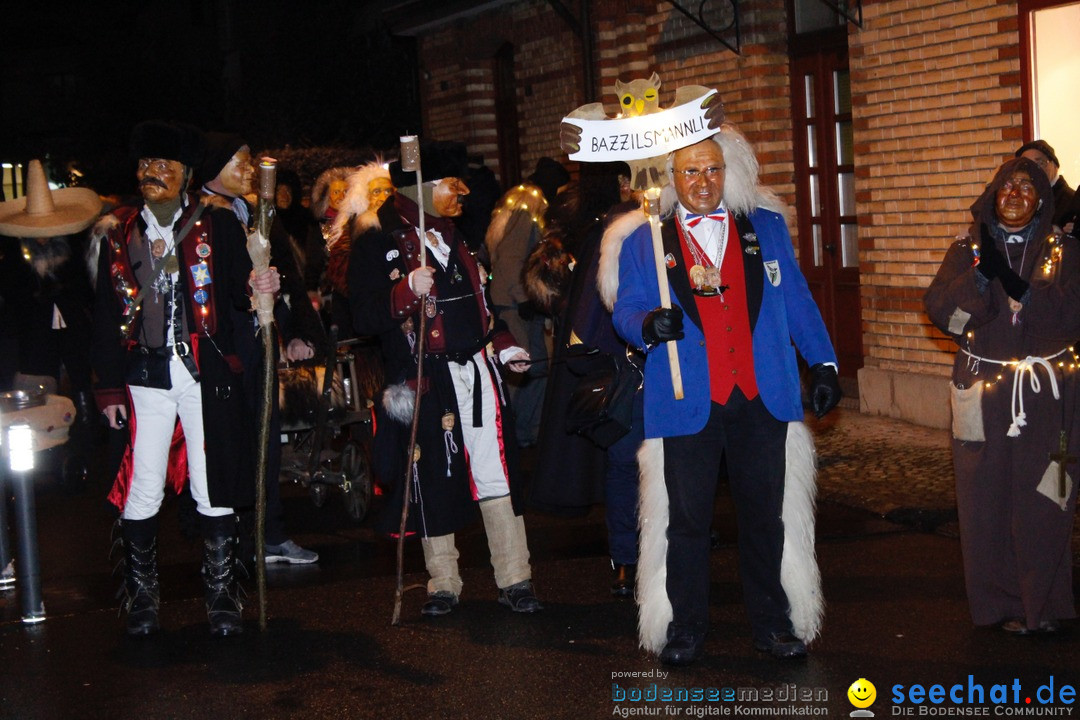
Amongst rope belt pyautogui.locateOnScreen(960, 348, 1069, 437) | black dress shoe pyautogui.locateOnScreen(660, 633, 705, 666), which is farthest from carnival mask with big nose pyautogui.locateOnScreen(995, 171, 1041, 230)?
black dress shoe pyautogui.locateOnScreen(660, 633, 705, 666)

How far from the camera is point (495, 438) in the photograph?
6.59 metres

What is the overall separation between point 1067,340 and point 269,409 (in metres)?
3.49

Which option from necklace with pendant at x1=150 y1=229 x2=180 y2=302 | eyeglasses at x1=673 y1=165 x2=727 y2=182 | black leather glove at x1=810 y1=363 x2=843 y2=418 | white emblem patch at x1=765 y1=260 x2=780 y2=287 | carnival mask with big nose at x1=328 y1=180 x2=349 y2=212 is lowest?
black leather glove at x1=810 y1=363 x2=843 y2=418

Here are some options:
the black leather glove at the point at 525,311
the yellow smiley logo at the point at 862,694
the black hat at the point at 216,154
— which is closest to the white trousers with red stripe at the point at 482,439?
the black hat at the point at 216,154

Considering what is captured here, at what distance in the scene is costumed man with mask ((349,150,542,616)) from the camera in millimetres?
6539

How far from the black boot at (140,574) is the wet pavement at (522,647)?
10cm

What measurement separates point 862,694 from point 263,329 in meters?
3.11

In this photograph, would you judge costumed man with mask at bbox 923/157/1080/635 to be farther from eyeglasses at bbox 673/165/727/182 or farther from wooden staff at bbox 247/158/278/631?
wooden staff at bbox 247/158/278/631

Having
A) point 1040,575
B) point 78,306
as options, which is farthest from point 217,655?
point 78,306

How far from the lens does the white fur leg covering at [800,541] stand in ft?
18.4

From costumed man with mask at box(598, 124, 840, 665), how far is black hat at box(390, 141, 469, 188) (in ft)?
4.22

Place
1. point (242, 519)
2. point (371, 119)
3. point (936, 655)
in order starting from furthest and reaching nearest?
point (371, 119) < point (242, 519) < point (936, 655)

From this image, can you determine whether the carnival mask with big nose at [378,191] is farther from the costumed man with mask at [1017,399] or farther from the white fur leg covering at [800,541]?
the costumed man with mask at [1017,399]

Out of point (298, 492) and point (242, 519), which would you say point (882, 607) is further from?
point (298, 492)
